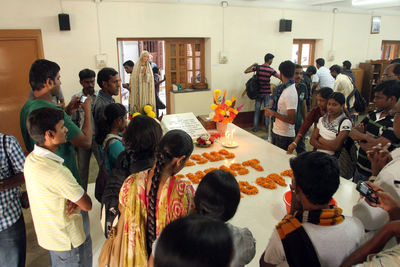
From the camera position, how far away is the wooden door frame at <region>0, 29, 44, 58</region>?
4.17 m

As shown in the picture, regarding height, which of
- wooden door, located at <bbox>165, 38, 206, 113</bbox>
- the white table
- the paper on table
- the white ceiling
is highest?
the white ceiling

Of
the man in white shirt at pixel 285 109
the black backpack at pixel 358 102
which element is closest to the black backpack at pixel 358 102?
the black backpack at pixel 358 102

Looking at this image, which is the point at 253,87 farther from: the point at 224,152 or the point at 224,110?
the point at 224,152

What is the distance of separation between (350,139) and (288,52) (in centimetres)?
465

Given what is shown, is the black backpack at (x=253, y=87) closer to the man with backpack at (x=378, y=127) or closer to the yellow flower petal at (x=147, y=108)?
the yellow flower petal at (x=147, y=108)

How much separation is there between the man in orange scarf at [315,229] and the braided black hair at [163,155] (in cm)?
46

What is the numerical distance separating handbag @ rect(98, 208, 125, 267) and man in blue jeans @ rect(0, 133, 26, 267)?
1.94 feet

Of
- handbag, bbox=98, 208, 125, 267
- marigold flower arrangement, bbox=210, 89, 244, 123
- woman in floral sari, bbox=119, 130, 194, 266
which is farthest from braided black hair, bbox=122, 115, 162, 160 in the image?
marigold flower arrangement, bbox=210, 89, 244, 123

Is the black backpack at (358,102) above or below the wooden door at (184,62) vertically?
below

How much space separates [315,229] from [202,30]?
5.18m

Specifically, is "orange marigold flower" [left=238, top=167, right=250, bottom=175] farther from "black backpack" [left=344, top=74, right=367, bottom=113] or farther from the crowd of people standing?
"black backpack" [left=344, top=74, right=367, bottom=113]

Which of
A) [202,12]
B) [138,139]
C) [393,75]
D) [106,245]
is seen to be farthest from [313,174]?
[202,12]

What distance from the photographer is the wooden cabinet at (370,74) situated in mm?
7215

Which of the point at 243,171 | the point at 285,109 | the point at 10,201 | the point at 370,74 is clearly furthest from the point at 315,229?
the point at 370,74
